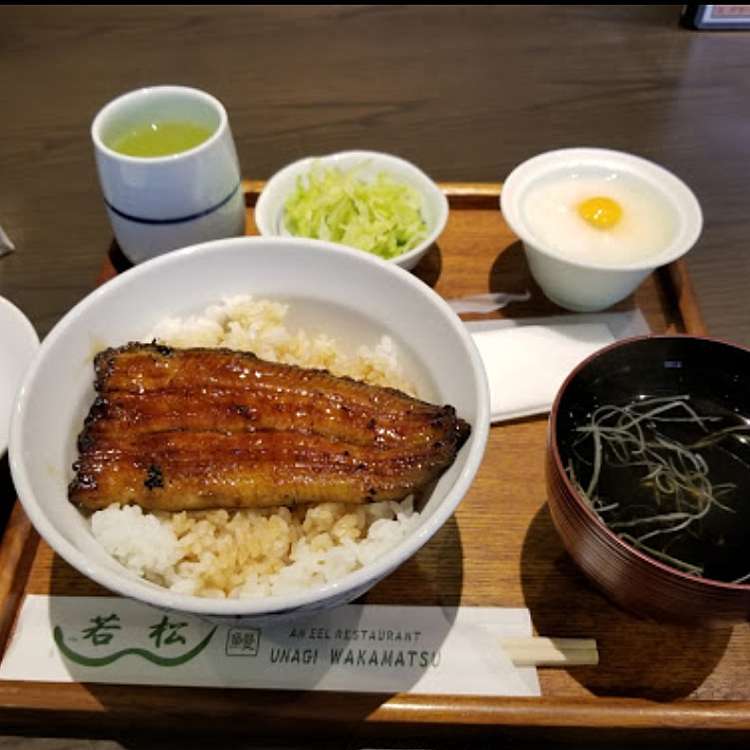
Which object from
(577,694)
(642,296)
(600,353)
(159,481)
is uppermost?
(600,353)

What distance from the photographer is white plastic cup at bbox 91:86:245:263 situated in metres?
2.08

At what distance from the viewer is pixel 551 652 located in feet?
4.83

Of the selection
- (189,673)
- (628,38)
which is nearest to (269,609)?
(189,673)

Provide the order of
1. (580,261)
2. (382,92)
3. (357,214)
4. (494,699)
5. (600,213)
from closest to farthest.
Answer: (494,699) < (580,261) < (600,213) < (357,214) < (382,92)

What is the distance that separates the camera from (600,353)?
158 centimetres

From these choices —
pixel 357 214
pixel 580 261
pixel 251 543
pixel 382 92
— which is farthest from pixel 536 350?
pixel 382 92

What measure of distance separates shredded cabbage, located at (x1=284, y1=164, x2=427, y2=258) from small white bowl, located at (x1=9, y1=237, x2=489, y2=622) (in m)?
0.53

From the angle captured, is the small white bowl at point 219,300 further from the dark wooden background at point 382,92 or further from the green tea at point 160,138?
the dark wooden background at point 382,92

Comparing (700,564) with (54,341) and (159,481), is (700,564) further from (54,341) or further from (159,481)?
(54,341)

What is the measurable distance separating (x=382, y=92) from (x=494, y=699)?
2878 mm

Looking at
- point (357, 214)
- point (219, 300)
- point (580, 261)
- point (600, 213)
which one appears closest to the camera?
point (219, 300)

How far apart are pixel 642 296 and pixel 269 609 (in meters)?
1.56

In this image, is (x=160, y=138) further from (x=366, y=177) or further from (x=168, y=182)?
(x=366, y=177)

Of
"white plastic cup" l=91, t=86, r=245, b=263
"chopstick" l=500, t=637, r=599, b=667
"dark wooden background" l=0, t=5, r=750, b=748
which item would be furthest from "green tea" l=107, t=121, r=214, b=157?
"chopstick" l=500, t=637, r=599, b=667
